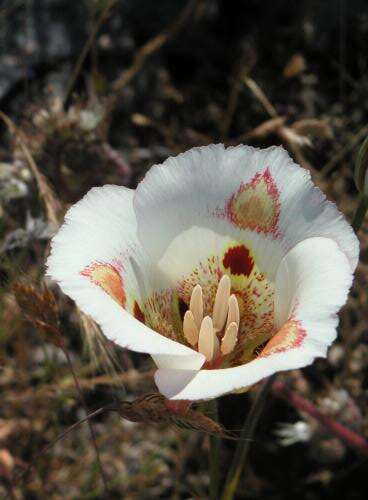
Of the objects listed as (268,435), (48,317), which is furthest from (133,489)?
(48,317)

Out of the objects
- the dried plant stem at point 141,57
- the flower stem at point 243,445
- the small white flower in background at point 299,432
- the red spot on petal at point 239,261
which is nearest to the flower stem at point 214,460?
the flower stem at point 243,445

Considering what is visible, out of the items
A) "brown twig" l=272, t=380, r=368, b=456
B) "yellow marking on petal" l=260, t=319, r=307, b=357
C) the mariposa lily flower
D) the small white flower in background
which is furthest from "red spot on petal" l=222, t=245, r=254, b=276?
the small white flower in background

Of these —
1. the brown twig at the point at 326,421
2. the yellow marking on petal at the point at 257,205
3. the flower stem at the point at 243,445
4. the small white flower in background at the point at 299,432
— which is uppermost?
the yellow marking on petal at the point at 257,205

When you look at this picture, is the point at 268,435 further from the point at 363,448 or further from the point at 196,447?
the point at 363,448

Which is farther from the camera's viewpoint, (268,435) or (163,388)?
(268,435)

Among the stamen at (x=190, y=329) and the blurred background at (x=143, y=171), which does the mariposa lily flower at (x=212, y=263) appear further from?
the blurred background at (x=143, y=171)

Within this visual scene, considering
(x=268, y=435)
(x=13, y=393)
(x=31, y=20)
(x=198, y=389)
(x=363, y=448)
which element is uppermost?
(x=31, y=20)

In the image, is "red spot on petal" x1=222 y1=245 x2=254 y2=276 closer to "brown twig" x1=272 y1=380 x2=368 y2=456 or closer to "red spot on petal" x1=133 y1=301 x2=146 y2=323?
"red spot on petal" x1=133 y1=301 x2=146 y2=323
